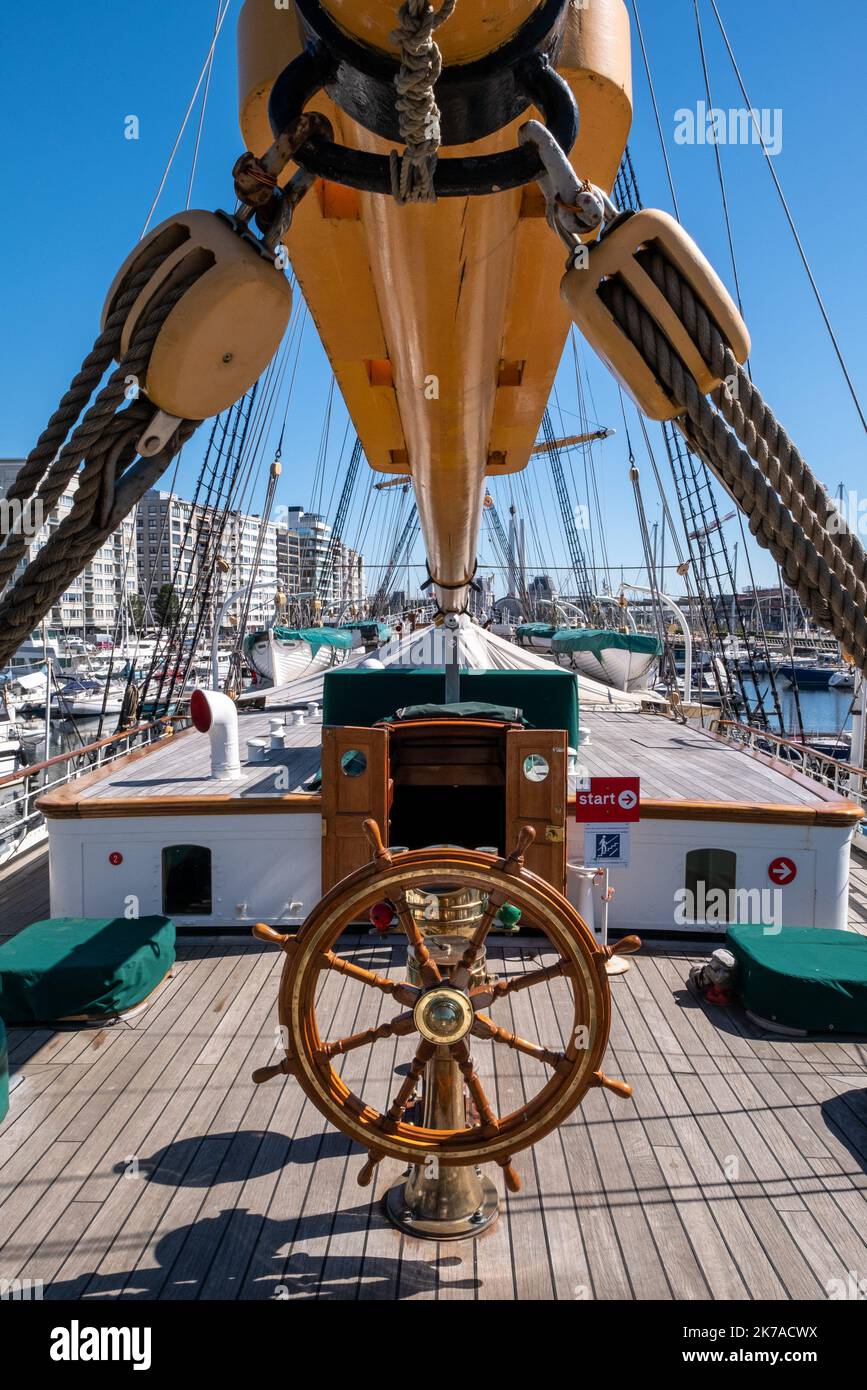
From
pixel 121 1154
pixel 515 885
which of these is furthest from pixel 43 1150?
pixel 515 885

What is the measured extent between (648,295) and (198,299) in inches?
35.7

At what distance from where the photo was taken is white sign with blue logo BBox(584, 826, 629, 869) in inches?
190

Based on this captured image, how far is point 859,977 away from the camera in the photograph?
13.9 feet

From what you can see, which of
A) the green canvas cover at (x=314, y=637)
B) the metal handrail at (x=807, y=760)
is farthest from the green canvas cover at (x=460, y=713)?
the green canvas cover at (x=314, y=637)

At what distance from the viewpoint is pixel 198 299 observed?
1.61 meters

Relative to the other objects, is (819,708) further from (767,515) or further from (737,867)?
(767,515)

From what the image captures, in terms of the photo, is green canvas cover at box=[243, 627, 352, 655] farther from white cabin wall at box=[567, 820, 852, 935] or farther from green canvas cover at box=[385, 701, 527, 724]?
white cabin wall at box=[567, 820, 852, 935]

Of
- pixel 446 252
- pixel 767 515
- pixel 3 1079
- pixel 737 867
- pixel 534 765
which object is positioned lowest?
pixel 3 1079

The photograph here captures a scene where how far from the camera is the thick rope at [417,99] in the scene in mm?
1205

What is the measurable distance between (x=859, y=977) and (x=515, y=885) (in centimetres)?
293

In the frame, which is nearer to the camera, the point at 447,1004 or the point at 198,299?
the point at 198,299

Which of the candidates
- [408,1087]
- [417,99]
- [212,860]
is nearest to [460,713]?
[212,860]

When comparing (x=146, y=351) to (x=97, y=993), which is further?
(x=97, y=993)
